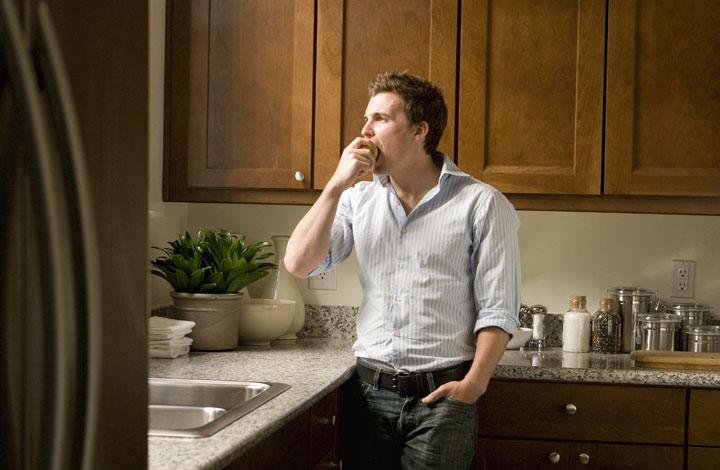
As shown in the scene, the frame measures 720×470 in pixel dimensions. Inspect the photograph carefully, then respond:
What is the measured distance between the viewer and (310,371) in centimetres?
242

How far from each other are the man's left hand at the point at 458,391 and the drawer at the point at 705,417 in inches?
26.0

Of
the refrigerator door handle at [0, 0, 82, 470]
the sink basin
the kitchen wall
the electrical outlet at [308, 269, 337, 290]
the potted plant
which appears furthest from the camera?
the electrical outlet at [308, 269, 337, 290]

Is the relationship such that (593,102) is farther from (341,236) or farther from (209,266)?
(209,266)

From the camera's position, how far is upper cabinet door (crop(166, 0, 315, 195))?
2869mm

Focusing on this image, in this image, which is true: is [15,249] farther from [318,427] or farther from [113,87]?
[318,427]

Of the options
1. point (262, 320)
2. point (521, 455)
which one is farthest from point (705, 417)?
point (262, 320)

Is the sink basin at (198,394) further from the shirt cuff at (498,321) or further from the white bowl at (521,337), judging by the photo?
the white bowl at (521,337)

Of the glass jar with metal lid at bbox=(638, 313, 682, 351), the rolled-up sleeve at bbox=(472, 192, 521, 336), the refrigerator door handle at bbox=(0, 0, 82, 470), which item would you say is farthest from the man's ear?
the refrigerator door handle at bbox=(0, 0, 82, 470)

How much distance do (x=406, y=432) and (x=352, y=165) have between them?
66 cm

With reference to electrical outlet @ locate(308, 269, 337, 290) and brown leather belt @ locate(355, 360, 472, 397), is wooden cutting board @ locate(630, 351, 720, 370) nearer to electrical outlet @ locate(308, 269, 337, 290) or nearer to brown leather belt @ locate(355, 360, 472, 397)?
brown leather belt @ locate(355, 360, 472, 397)

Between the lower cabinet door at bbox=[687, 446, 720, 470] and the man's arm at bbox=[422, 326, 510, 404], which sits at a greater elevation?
the man's arm at bbox=[422, 326, 510, 404]

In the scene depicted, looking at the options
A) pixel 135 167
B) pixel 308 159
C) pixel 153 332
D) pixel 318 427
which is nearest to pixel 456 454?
pixel 318 427

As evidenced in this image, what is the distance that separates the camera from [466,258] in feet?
7.73

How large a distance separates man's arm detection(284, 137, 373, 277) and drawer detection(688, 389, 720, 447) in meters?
1.05
